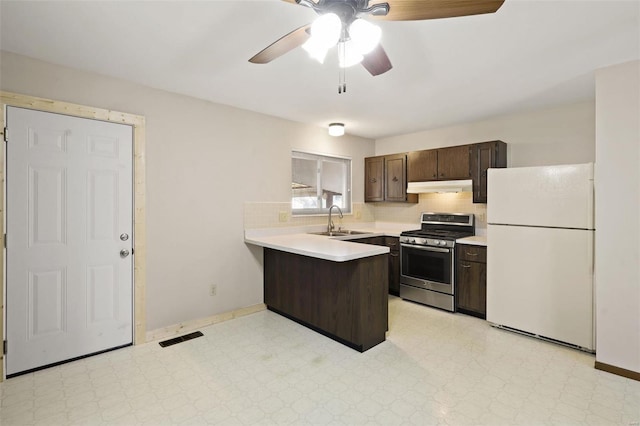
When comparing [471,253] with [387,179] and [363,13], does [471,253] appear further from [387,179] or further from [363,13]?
[363,13]

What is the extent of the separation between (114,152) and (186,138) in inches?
26.0

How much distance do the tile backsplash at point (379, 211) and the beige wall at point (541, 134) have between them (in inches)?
28.8

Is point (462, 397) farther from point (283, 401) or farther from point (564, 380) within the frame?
point (283, 401)

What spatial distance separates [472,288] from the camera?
11.8 ft

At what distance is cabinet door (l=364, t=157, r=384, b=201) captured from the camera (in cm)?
498

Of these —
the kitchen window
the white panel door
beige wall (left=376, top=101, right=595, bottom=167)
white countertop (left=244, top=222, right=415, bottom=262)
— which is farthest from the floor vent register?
beige wall (left=376, top=101, right=595, bottom=167)

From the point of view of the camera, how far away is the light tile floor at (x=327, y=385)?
195 centimetres

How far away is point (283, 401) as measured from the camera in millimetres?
2100

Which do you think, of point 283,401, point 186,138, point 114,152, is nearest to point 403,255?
point 283,401

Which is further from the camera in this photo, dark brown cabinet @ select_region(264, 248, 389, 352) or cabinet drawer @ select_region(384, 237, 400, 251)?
cabinet drawer @ select_region(384, 237, 400, 251)

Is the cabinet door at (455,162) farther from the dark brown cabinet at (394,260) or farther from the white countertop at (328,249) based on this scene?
the white countertop at (328,249)

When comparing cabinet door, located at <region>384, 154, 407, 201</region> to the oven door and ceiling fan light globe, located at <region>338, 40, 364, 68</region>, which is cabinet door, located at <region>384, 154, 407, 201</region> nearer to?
the oven door

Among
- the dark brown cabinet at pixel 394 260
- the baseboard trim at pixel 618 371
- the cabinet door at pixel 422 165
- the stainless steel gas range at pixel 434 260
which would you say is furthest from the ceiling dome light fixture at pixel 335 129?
the baseboard trim at pixel 618 371

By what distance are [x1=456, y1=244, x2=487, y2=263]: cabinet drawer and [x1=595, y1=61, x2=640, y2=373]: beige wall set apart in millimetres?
1061
